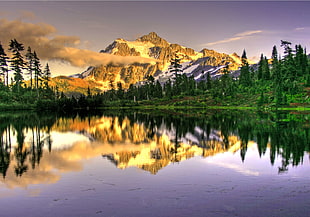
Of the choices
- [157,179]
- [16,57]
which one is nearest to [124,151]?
[157,179]

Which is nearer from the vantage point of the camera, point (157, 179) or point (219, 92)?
point (157, 179)

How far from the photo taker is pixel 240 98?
115 metres

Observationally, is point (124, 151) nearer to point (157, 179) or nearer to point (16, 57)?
point (157, 179)

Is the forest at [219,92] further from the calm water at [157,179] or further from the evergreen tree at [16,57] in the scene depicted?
the calm water at [157,179]

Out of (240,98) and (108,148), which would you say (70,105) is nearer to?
(240,98)

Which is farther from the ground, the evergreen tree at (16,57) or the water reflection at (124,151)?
the evergreen tree at (16,57)

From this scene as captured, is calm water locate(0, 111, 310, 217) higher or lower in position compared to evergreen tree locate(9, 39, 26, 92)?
lower

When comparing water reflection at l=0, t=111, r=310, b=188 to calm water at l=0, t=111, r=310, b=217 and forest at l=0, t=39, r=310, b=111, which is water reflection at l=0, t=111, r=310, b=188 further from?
forest at l=0, t=39, r=310, b=111

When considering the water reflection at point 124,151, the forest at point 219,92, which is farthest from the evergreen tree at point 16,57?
the water reflection at point 124,151

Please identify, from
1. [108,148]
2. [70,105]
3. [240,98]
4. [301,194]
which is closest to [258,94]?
[240,98]

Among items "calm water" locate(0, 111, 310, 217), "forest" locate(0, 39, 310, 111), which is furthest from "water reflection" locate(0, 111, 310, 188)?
"forest" locate(0, 39, 310, 111)

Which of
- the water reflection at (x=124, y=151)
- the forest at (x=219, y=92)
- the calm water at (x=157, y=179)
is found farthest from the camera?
the forest at (x=219, y=92)

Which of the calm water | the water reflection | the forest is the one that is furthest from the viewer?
the forest

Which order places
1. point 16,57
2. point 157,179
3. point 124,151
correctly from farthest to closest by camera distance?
point 16,57
point 124,151
point 157,179
